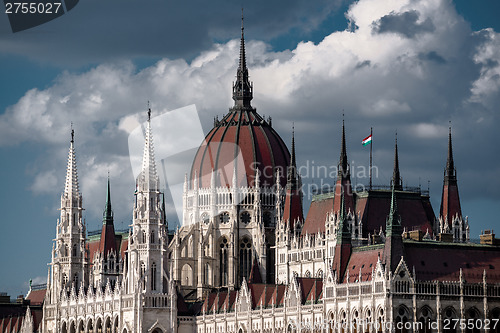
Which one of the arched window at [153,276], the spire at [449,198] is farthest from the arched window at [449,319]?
the arched window at [153,276]

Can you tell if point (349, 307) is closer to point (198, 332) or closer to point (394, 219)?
point (394, 219)

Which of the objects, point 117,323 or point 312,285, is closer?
point 312,285

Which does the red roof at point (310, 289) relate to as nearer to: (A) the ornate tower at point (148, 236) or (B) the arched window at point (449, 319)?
(B) the arched window at point (449, 319)

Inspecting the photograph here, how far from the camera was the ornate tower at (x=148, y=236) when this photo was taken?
19050cm

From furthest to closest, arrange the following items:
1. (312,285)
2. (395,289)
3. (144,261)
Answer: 1. (144,261)
2. (312,285)
3. (395,289)

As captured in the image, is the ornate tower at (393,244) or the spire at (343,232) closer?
the ornate tower at (393,244)

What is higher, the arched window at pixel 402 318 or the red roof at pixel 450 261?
the red roof at pixel 450 261

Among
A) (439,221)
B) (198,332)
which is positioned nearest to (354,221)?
(439,221)

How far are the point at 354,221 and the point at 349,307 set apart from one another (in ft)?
93.2

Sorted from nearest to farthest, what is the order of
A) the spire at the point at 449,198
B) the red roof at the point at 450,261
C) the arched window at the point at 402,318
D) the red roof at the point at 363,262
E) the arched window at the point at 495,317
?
the arched window at the point at 402,318 → the red roof at the point at 450,261 → the arched window at the point at 495,317 → the red roof at the point at 363,262 → the spire at the point at 449,198

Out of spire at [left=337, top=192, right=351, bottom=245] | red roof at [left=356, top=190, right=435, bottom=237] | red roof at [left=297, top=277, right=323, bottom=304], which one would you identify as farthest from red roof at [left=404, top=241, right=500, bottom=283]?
red roof at [left=356, top=190, right=435, bottom=237]

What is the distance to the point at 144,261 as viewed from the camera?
19075cm

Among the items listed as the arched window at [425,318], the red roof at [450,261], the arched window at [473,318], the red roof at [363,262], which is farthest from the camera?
the red roof at [363,262]

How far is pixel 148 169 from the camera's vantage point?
635ft
